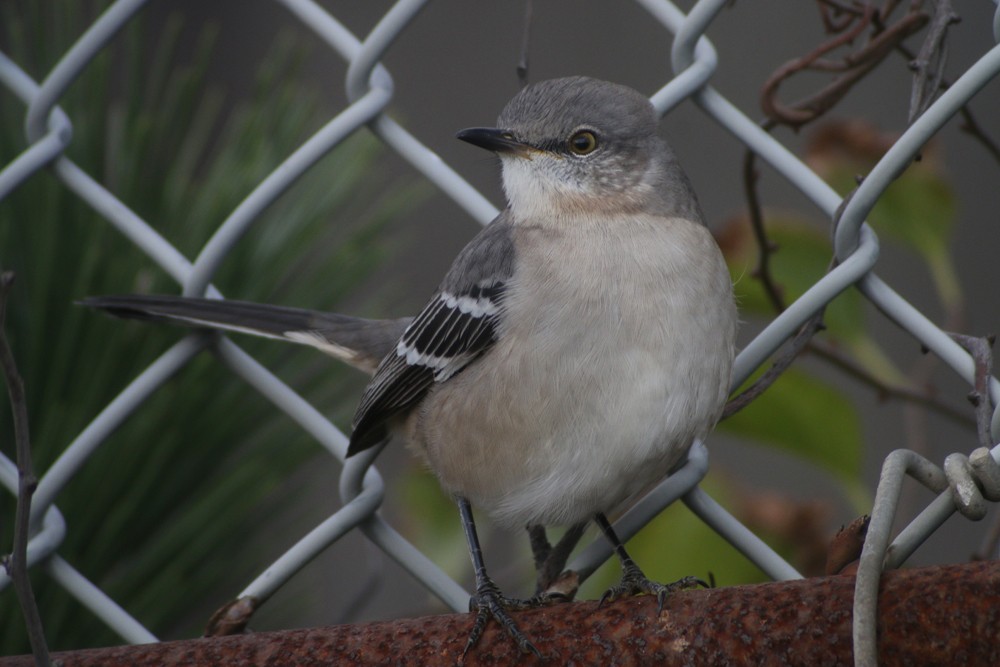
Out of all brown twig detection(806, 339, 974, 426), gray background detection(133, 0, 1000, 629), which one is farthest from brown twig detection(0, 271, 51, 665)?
gray background detection(133, 0, 1000, 629)

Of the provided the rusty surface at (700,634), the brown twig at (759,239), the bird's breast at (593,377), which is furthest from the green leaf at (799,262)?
the rusty surface at (700,634)

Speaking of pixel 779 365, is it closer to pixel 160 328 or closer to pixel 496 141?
pixel 496 141

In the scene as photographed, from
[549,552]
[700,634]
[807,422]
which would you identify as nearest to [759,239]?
[807,422]

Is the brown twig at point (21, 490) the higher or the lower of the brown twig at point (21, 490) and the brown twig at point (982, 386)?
the higher

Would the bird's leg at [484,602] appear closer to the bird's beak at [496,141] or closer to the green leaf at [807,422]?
the green leaf at [807,422]

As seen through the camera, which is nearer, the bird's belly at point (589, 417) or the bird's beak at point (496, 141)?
the bird's belly at point (589, 417)

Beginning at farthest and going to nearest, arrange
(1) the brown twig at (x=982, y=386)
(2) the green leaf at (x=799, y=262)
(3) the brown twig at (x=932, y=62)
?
(2) the green leaf at (x=799, y=262) → (3) the brown twig at (x=932, y=62) → (1) the brown twig at (x=982, y=386)

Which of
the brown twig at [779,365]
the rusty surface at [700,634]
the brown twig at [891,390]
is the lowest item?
the brown twig at [891,390]
